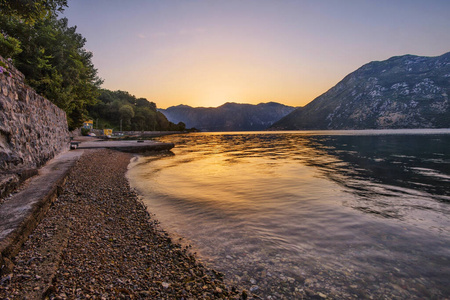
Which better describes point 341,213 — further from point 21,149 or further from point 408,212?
point 21,149

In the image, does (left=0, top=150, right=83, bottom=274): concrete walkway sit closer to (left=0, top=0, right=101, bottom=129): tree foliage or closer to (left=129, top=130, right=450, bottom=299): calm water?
(left=129, top=130, right=450, bottom=299): calm water

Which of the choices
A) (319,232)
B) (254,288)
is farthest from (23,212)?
(319,232)

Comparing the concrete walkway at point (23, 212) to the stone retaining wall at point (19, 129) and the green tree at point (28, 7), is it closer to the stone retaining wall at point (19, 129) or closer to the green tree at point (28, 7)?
the stone retaining wall at point (19, 129)

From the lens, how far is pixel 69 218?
6242 mm

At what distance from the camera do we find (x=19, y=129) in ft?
29.9

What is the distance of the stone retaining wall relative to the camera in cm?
778

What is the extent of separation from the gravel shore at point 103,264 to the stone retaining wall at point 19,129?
2683 mm

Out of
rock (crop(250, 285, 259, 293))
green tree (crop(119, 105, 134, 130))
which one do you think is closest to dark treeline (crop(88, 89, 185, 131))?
green tree (crop(119, 105, 134, 130))

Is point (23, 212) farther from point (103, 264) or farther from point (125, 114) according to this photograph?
point (125, 114)

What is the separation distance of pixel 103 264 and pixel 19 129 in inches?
334

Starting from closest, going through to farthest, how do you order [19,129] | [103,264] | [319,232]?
[103,264] → [319,232] → [19,129]

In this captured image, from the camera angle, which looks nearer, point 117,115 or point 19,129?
point 19,129

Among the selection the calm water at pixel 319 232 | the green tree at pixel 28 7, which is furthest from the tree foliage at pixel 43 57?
the calm water at pixel 319 232

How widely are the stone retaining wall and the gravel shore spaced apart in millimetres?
2683
